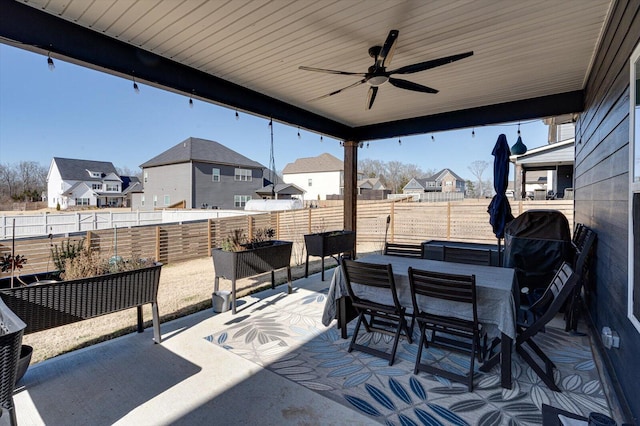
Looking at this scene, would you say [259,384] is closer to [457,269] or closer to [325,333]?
[325,333]

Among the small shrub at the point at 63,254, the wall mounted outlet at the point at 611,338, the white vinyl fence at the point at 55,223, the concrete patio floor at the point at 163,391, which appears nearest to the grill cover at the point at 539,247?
the wall mounted outlet at the point at 611,338

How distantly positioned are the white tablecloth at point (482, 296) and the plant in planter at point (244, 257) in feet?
4.51

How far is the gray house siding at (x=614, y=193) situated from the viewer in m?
2.06

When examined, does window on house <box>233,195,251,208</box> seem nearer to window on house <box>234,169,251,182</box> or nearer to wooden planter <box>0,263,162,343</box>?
window on house <box>234,169,251,182</box>

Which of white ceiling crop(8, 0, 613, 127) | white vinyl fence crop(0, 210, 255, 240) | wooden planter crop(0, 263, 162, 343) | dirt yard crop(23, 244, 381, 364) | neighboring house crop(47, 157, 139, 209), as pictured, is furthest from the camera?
neighboring house crop(47, 157, 139, 209)

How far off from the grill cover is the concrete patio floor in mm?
1707

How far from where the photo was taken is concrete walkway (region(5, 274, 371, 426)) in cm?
206

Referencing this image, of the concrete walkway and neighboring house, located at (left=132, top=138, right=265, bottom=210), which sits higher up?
neighboring house, located at (left=132, top=138, right=265, bottom=210)

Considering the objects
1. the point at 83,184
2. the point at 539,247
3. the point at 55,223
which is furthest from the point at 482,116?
the point at 83,184

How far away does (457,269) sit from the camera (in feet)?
10.4

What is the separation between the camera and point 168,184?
2186 cm

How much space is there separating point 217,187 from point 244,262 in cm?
1922

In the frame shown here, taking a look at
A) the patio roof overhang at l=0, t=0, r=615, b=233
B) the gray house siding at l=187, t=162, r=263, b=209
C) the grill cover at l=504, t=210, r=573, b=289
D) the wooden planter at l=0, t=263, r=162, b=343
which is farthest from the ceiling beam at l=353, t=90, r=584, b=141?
the gray house siding at l=187, t=162, r=263, b=209

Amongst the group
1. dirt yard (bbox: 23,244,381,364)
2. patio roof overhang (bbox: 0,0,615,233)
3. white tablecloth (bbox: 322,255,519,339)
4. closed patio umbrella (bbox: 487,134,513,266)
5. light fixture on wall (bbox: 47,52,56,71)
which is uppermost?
patio roof overhang (bbox: 0,0,615,233)
